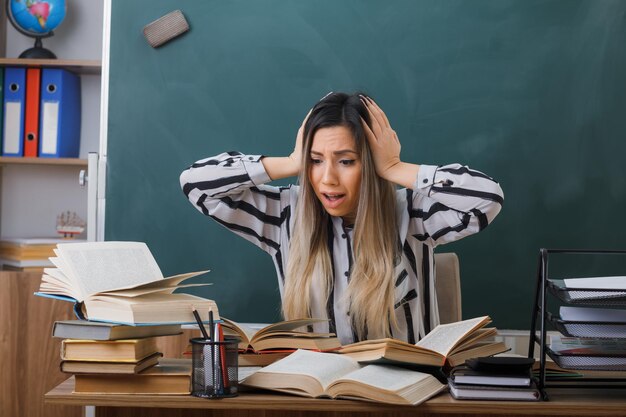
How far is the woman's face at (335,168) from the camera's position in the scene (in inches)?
80.4

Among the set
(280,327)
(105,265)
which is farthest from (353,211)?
(105,265)

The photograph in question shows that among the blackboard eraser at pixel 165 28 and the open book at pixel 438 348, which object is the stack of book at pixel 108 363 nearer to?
the open book at pixel 438 348

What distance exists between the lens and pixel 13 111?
3.12m

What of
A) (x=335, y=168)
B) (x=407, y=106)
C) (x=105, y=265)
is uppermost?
(x=407, y=106)

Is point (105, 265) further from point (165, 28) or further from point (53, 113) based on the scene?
point (53, 113)

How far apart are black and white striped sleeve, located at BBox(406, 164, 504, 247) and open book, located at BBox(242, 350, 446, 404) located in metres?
0.73

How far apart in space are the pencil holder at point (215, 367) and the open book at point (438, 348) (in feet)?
0.79

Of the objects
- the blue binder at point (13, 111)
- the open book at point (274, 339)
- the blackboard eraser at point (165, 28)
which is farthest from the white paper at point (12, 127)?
the open book at point (274, 339)

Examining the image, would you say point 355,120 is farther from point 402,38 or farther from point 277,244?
point 402,38

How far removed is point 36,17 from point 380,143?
177cm

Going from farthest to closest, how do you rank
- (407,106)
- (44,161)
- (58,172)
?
(58,172) → (44,161) → (407,106)

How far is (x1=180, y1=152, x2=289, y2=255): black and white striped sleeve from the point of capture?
222 centimetres

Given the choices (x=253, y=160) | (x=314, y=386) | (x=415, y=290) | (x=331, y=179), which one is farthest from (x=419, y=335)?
(x=314, y=386)

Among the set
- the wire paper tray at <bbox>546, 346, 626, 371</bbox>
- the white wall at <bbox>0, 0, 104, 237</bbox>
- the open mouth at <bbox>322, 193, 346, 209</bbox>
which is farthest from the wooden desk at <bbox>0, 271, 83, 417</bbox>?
the wire paper tray at <bbox>546, 346, 626, 371</bbox>
